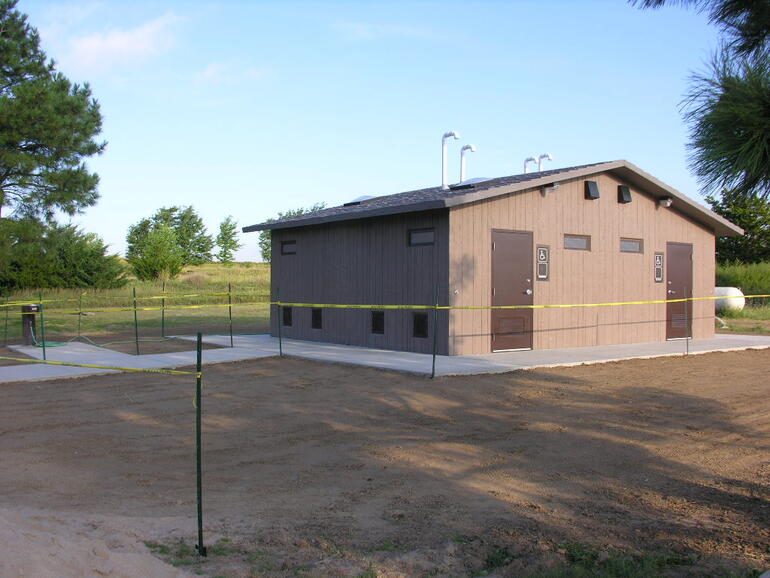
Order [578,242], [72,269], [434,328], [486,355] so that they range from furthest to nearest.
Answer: [72,269]
[578,242]
[486,355]
[434,328]

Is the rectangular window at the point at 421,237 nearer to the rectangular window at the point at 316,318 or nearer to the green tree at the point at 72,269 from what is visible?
the rectangular window at the point at 316,318

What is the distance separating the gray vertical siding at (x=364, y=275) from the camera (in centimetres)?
1371

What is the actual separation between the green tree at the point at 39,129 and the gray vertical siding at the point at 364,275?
10.4m

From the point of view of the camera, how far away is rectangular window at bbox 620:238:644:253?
54.3ft

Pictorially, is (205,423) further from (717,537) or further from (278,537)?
(717,537)

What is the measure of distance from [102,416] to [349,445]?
3.39 m

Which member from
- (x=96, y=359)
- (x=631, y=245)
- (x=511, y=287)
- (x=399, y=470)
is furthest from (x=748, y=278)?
(x=399, y=470)

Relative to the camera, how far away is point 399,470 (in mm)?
6465

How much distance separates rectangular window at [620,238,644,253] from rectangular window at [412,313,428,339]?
5712 millimetres

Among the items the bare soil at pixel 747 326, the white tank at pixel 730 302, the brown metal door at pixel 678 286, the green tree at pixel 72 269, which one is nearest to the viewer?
the brown metal door at pixel 678 286

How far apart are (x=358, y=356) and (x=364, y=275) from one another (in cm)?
247

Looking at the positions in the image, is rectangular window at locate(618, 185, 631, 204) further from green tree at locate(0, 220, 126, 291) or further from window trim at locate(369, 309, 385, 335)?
green tree at locate(0, 220, 126, 291)

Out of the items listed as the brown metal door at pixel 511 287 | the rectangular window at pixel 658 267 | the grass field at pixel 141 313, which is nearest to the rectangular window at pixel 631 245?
the rectangular window at pixel 658 267

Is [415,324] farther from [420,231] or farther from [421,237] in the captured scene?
[420,231]
